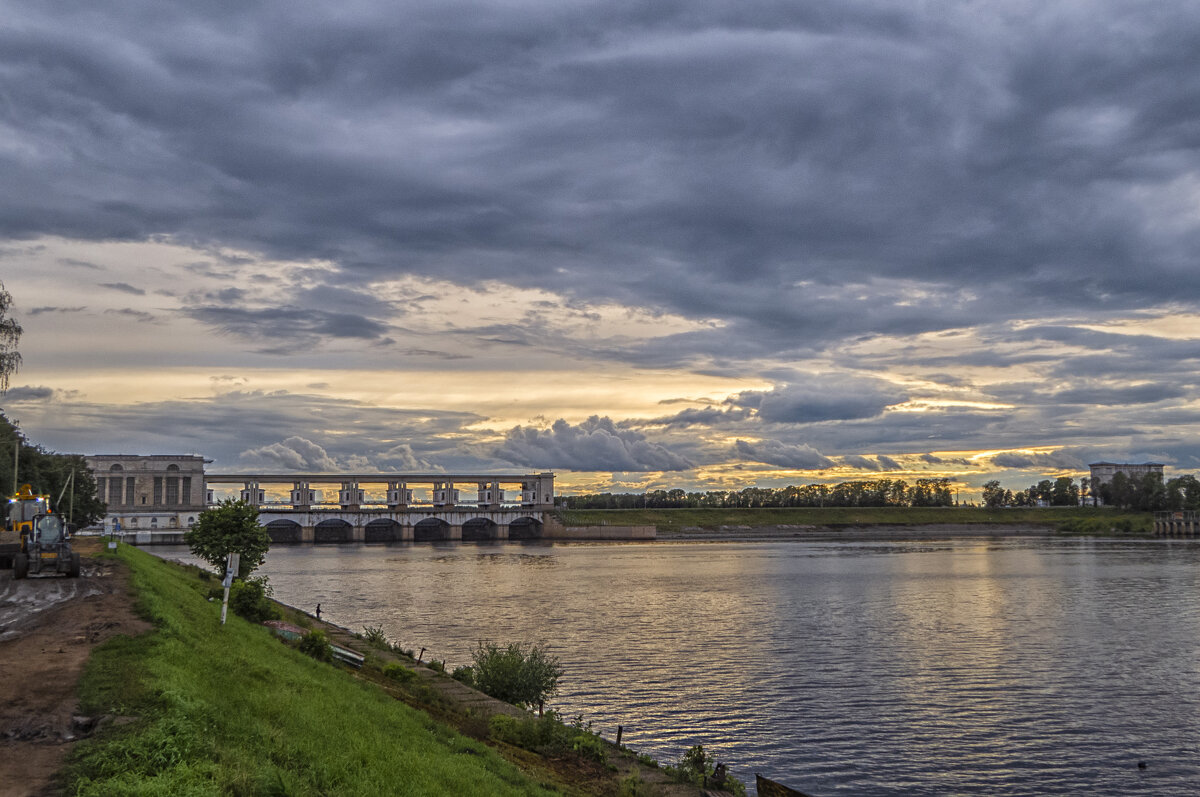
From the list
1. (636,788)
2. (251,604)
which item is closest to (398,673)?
(251,604)

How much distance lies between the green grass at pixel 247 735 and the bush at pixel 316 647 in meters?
5.51

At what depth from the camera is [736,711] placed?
37094mm

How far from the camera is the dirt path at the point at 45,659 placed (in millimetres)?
15414

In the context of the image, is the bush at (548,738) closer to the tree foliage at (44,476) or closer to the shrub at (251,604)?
the shrub at (251,604)

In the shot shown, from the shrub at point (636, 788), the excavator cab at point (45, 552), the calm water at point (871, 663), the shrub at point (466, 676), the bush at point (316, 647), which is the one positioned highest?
the excavator cab at point (45, 552)

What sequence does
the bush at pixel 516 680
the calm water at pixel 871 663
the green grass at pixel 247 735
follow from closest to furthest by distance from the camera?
the green grass at pixel 247 735
the calm water at pixel 871 663
the bush at pixel 516 680

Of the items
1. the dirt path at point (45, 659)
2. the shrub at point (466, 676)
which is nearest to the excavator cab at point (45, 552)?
the dirt path at point (45, 659)

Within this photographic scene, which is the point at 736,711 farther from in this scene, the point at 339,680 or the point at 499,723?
the point at 339,680

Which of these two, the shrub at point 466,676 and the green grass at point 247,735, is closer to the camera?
the green grass at point 247,735

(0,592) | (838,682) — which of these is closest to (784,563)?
(838,682)

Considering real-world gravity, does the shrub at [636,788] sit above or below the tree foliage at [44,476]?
below

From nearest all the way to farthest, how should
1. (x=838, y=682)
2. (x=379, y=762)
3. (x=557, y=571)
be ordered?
(x=379, y=762)
(x=838, y=682)
(x=557, y=571)

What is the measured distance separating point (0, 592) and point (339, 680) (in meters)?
18.8

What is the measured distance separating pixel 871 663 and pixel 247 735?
3632 cm
